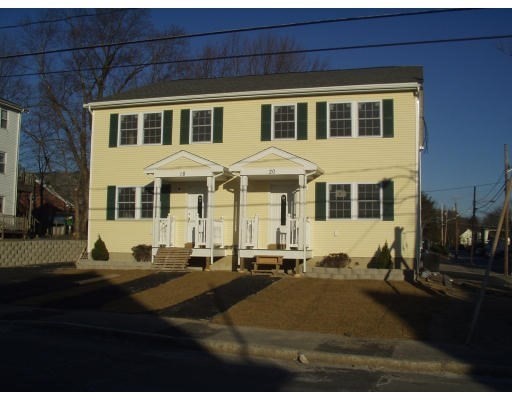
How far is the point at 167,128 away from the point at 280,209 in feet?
17.5

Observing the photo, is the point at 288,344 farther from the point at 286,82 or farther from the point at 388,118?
the point at 286,82

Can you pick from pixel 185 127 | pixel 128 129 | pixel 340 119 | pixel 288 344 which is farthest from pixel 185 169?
pixel 288 344

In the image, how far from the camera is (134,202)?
20891 millimetres

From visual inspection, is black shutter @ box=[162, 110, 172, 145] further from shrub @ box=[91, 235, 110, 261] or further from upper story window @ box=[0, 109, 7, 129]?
upper story window @ box=[0, 109, 7, 129]

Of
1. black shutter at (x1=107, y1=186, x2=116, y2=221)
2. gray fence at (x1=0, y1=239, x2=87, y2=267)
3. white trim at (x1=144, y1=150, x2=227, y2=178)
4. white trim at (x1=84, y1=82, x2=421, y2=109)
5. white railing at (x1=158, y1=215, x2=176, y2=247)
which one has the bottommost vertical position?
gray fence at (x1=0, y1=239, x2=87, y2=267)

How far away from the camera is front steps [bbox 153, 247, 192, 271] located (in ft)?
61.5

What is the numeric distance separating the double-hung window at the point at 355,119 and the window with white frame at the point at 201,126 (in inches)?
175

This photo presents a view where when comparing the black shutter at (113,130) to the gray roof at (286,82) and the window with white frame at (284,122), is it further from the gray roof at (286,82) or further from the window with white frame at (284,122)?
the window with white frame at (284,122)

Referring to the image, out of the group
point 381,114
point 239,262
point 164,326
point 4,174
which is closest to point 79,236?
point 4,174

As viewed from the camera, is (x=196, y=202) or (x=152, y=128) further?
(x=152, y=128)

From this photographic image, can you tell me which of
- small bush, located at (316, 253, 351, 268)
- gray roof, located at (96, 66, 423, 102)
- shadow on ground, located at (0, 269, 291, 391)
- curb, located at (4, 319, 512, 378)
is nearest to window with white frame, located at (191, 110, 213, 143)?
gray roof, located at (96, 66, 423, 102)

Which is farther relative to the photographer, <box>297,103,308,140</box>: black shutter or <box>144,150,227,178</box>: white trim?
<box>297,103,308,140</box>: black shutter

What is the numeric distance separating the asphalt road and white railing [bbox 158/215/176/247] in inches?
401

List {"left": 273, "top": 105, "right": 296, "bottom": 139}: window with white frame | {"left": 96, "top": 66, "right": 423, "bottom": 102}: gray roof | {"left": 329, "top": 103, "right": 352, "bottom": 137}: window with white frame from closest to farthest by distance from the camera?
{"left": 329, "top": 103, "right": 352, "bottom": 137}: window with white frame → {"left": 273, "top": 105, "right": 296, "bottom": 139}: window with white frame → {"left": 96, "top": 66, "right": 423, "bottom": 102}: gray roof
